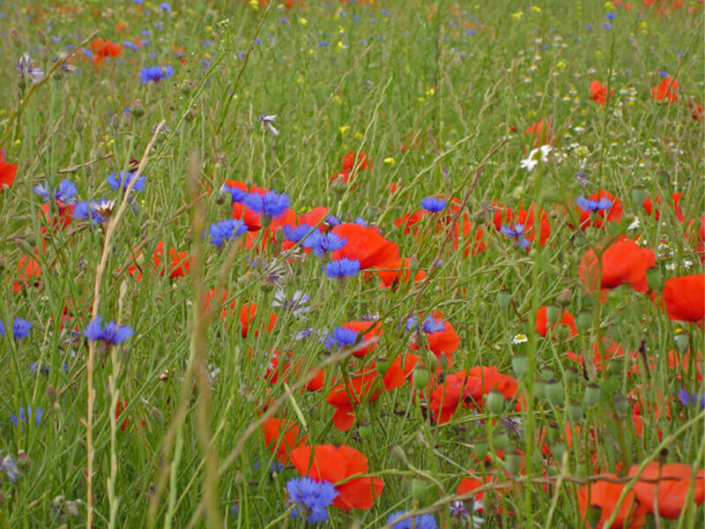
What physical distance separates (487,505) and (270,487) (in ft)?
1.06

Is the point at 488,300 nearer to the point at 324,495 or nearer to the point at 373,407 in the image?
the point at 373,407

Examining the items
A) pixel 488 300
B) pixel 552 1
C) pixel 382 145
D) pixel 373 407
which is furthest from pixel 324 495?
pixel 552 1

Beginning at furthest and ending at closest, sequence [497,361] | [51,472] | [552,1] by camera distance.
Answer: [552,1] → [497,361] → [51,472]

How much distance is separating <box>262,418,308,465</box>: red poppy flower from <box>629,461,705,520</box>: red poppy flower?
44 cm

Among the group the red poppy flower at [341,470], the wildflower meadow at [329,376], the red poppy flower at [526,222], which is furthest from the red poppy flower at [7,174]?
the red poppy flower at [526,222]

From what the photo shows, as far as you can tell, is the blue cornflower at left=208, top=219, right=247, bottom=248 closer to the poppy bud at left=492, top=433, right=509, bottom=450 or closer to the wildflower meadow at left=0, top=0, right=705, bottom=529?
the wildflower meadow at left=0, top=0, right=705, bottom=529

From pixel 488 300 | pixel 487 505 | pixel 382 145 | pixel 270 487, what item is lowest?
pixel 487 505

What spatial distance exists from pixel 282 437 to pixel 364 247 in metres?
0.28

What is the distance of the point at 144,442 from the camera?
40.4 inches

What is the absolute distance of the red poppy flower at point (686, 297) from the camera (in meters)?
0.81

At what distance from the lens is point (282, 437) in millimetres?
996

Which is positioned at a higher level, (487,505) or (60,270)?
(60,270)

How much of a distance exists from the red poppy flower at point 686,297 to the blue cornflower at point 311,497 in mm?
389

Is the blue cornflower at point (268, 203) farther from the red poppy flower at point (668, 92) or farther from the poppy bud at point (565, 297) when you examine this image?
the red poppy flower at point (668, 92)
